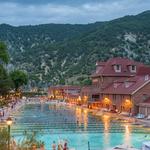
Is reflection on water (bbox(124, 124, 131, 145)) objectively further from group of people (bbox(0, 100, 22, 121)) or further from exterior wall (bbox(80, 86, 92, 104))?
exterior wall (bbox(80, 86, 92, 104))

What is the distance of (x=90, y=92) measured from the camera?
118 meters

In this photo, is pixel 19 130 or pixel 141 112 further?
pixel 141 112

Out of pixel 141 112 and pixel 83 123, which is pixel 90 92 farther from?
pixel 83 123

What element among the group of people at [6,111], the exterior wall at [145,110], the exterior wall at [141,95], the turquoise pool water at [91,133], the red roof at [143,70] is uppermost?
the red roof at [143,70]

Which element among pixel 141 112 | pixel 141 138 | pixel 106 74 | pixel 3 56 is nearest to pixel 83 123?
pixel 141 112

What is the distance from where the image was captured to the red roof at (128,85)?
284ft

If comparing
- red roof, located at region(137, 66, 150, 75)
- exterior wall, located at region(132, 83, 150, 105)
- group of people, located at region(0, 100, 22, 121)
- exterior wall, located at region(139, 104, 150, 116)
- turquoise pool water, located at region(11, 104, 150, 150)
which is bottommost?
group of people, located at region(0, 100, 22, 121)

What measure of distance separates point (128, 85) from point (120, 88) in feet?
14.1

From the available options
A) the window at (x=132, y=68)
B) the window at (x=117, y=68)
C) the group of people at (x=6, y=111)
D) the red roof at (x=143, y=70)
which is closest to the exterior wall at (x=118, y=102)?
the window at (x=117, y=68)

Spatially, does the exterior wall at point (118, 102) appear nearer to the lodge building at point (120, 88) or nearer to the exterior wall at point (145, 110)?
the lodge building at point (120, 88)

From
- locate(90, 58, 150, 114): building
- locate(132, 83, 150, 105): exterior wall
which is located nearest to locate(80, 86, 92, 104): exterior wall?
locate(90, 58, 150, 114): building

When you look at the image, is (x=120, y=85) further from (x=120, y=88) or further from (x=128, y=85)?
(x=128, y=85)

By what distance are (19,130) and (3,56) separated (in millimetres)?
34599

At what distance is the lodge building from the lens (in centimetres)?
8519
